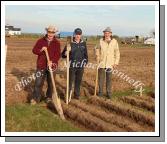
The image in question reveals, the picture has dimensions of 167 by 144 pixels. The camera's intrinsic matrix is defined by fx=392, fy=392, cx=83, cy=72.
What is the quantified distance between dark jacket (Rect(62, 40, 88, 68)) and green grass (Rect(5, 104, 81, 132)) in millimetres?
1311

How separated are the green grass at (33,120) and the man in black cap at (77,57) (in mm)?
1059

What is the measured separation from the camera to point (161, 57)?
7.22 meters

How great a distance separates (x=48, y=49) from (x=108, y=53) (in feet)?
4.76

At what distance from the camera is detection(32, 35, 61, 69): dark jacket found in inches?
334

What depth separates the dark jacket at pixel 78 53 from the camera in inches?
348

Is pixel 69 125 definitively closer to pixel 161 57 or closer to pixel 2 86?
pixel 2 86

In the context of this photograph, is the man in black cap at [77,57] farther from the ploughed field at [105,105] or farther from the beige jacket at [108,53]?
the ploughed field at [105,105]

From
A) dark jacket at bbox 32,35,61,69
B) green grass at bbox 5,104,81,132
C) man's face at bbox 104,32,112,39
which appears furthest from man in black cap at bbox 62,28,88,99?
green grass at bbox 5,104,81,132

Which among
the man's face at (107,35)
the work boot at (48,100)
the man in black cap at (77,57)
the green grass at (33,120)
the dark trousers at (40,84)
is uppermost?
the man's face at (107,35)

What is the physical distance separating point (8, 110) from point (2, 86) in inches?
44.4

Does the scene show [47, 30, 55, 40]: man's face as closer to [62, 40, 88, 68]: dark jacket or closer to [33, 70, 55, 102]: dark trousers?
[62, 40, 88, 68]: dark jacket

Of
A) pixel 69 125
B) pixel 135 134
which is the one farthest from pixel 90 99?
pixel 135 134

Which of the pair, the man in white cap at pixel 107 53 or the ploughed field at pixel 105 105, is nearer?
the ploughed field at pixel 105 105

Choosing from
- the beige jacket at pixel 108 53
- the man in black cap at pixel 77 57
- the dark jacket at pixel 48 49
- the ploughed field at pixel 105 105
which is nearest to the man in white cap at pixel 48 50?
the dark jacket at pixel 48 49
